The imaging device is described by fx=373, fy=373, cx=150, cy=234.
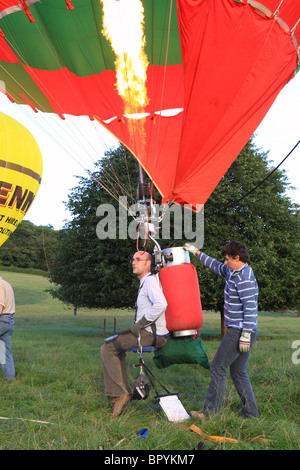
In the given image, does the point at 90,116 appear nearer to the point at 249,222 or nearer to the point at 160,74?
the point at 160,74

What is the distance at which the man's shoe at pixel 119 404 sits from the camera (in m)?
4.46

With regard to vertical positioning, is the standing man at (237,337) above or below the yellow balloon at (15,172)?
below

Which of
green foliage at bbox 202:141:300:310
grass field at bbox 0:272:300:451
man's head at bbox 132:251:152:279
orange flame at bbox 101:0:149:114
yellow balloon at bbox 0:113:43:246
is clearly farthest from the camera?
green foliage at bbox 202:141:300:310

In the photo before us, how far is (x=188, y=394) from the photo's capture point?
17.9 feet

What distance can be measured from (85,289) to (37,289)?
1237 inches

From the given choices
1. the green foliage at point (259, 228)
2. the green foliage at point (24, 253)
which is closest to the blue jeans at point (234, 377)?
the green foliage at point (259, 228)

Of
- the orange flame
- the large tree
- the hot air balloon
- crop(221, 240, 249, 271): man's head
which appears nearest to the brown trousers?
crop(221, 240, 249, 271): man's head

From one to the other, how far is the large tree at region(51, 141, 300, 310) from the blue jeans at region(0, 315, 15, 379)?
774cm

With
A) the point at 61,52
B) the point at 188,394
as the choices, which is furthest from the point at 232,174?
the point at 188,394

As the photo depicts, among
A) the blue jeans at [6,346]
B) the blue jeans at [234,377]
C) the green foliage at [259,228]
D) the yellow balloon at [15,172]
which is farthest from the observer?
the green foliage at [259,228]

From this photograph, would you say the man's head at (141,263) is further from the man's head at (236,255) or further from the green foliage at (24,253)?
the green foliage at (24,253)

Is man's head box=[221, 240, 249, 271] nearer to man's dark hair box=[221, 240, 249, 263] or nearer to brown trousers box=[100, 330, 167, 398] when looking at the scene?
man's dark hair box=[221, 240, 249, 263]

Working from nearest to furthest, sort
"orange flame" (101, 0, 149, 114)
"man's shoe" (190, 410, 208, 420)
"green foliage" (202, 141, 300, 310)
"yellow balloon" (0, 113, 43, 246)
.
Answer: "man's shoe" (190, 410, 208, 420)
"orange flame" (101, 0, 149, 114)
"yellow balloon" (0, 113, 43, 246)
"green foliage" (202, 141, 300, 310)

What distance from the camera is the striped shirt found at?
4410mm
